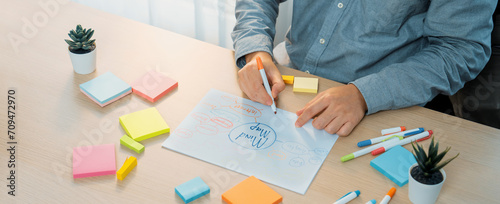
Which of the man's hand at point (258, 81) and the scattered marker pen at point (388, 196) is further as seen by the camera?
the man's hand at point (258, 81)

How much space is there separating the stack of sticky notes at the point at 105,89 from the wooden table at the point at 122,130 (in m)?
0.01

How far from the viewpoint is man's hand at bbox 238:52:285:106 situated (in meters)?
1.00

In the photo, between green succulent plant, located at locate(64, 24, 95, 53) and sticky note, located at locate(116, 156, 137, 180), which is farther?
green succulent plant, located at locate(64, 24, 95, 53)

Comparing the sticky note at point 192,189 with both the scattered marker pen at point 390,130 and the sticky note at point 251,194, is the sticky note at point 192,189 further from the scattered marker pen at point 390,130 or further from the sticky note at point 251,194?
the scattered marker pen at point 390,130

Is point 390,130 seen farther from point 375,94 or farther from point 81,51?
→ point 81,51

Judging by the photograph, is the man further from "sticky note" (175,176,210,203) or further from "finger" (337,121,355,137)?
"sticky note" (175,176,210,203)

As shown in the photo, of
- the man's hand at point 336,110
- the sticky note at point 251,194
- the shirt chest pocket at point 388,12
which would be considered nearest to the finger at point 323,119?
the man's hand at point 336,110

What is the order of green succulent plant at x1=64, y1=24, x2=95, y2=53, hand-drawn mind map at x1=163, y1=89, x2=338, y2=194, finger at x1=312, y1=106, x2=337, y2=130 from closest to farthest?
hand-drawn mind map at x1=163, y1=89, x2=338, y2=194 < finger at x1=312, y1=106, x2=337, y2=130 < green succulent plant at x1=64, y1=24, x2=95, y2=53


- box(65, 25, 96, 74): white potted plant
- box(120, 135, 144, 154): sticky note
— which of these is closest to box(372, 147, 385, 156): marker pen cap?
box(120, 135, 144, 154): sticky note

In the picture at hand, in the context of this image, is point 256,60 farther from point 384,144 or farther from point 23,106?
point 23,106

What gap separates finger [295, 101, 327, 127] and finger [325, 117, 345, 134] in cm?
4

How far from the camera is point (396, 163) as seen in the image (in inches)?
33.2

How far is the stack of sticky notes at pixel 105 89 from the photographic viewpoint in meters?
0.98

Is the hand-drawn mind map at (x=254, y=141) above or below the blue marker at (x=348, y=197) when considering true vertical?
below
